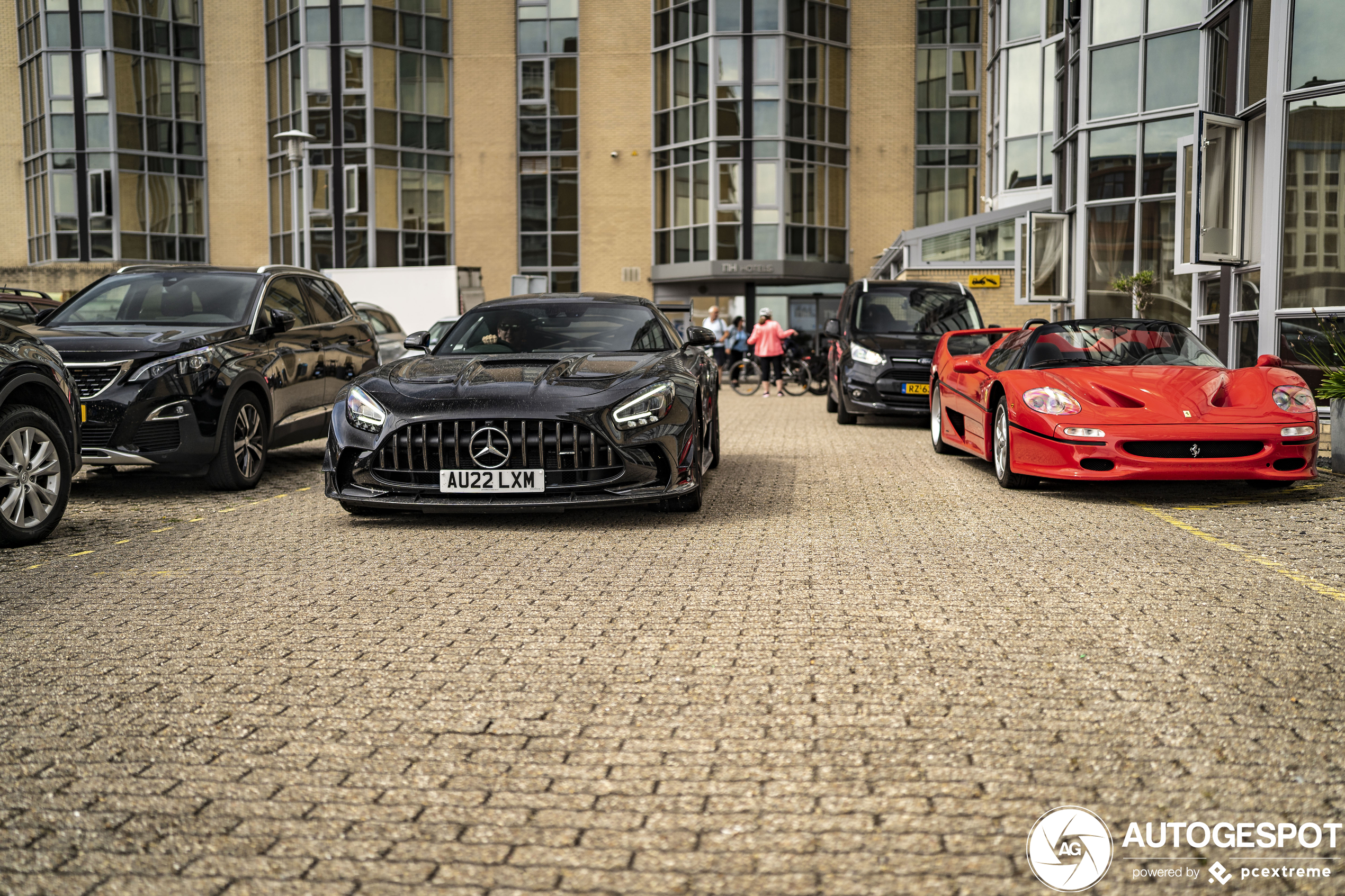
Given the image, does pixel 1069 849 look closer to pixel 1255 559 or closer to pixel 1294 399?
pixel 1255 559

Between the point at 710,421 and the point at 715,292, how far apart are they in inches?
1292

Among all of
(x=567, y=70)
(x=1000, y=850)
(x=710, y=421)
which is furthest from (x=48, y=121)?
(x=1000, y=850)

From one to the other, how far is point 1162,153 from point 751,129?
21.7 meters

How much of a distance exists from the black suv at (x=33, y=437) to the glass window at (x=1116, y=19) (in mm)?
17533

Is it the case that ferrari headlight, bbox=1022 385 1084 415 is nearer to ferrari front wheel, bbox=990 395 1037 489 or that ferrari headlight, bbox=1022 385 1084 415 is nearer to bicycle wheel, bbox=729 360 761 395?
ferrari front wheel, bbox=990 395 1037 489

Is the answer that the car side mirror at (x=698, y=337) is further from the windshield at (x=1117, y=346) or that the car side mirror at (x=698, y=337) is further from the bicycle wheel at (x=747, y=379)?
the bicycle wheel at (x=747, y=379)

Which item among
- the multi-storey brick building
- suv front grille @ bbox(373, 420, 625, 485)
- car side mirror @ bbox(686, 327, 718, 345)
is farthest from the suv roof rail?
the multi-storey brick building

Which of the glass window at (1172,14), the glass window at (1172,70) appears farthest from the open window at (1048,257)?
the glass window at (1172,14)

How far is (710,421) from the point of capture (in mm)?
9320

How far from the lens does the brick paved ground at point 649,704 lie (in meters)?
2.76

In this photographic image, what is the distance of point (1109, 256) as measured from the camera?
20.8 m

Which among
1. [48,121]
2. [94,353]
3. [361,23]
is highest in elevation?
[361,23]

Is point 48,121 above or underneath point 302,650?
above

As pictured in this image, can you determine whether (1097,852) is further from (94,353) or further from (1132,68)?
(1132,68)
